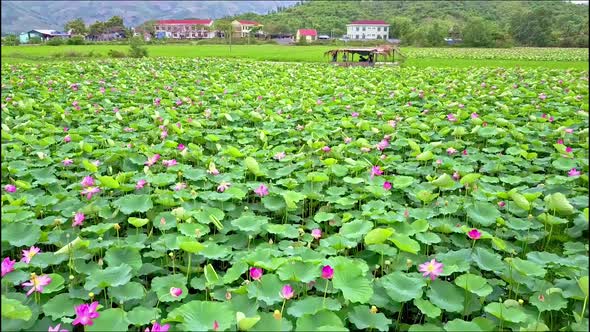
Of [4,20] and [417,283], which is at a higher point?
[4,20]

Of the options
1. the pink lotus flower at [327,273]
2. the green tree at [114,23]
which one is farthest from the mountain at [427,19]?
the green tree at [114,23]

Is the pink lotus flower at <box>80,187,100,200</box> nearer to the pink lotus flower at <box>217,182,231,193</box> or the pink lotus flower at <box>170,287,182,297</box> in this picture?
the pink lotus flower at <box>217,182,231,193</box>

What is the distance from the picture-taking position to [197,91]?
777cm

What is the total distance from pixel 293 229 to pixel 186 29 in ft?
197

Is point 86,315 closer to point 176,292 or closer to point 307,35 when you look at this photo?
point 176,292

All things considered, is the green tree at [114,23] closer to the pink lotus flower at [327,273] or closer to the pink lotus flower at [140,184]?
the pink lotus flower at [140,184]

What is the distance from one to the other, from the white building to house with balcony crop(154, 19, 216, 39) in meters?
16.3

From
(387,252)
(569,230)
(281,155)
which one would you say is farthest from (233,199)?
(569,230)

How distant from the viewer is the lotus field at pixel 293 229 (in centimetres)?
190

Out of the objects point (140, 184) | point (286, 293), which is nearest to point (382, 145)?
point (140, 184)

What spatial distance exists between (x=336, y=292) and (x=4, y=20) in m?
1.59

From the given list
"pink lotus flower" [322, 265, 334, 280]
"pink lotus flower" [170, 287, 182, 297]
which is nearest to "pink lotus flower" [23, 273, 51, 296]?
"pink lotus flower" [170, 287, 182, 297]

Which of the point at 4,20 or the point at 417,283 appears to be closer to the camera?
the point at 4,20

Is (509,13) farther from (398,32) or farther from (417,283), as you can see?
(417,283)
